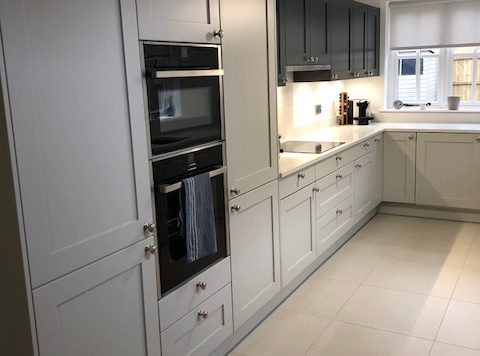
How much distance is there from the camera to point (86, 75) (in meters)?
1.71

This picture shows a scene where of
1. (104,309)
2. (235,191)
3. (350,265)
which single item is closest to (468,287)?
(350,265)

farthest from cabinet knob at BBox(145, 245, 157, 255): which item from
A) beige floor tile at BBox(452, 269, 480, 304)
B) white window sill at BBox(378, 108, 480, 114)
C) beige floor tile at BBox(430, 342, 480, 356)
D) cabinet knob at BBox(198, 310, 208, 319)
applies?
white window sill at BBox(378, 108, 480, 114)

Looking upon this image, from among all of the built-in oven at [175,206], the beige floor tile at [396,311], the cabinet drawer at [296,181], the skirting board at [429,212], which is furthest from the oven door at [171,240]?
the skirting board at [429,212]

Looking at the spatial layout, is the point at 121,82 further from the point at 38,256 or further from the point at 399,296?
the point at 399,296

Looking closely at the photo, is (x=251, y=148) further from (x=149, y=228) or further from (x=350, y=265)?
(x=350, y=265)

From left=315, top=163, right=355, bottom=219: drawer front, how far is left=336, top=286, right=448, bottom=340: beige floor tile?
0.64m

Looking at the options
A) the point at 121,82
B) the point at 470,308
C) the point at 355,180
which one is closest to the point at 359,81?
the point at 355,180

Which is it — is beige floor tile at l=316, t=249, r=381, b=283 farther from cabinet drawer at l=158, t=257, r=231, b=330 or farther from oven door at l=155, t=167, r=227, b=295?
oven door at l=155, t=167, r=227, b=295

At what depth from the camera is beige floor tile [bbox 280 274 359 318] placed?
10.6 feet

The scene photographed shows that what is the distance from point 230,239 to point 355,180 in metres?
2.07

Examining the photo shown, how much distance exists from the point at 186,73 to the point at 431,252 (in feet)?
9.22

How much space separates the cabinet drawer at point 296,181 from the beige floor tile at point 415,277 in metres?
0.83

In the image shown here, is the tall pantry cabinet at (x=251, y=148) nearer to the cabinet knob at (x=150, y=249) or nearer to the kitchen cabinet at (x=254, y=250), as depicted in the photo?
the kitchen cabinet at (x=254, y=250)

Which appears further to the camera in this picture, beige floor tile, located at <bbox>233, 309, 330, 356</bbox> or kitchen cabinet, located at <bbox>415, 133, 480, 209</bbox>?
kitchen cabinet, located at <bbox>415, 133, 480, 209</bbox>
